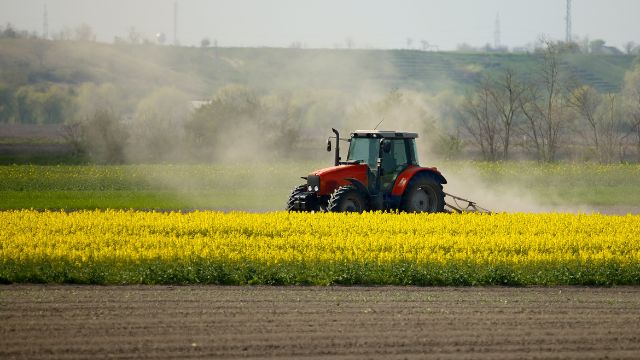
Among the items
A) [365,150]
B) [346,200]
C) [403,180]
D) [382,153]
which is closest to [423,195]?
[403,180]

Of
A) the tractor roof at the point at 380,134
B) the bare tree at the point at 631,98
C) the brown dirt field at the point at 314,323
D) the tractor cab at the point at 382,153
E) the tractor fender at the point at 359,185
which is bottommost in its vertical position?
the brown dirt field at the point at 314,323

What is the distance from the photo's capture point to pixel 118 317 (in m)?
15.9

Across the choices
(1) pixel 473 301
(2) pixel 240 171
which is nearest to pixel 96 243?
(1) pixel 473 301

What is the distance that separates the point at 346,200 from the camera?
92.6ft

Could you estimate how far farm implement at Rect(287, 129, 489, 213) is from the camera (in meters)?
28.5

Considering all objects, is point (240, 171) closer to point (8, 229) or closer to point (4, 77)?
point (8, 229)

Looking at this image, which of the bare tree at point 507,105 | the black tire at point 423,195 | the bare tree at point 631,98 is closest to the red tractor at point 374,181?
the black tire at point 423,195

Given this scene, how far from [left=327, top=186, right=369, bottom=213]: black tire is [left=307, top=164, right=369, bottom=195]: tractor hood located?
0.33m

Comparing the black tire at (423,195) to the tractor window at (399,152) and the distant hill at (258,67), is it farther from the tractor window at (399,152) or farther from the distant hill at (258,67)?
the distant hill at (258,67)

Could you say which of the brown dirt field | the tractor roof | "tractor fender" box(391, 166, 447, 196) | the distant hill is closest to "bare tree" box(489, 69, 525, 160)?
the distant hill

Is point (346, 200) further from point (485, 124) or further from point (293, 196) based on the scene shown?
point (485, 124)

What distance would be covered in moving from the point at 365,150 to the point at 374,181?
90 cm

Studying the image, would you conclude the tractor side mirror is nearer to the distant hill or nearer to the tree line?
the tree line

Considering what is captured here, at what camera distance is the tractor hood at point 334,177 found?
28.5 metres
